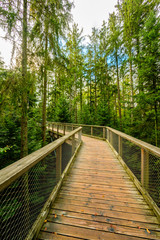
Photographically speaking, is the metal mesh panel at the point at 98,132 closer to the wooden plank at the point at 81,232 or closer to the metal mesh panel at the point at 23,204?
the metal mesh panel at the point at 23,204

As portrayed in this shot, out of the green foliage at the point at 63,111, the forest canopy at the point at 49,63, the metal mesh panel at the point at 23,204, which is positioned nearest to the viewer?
the metal mesh panel at the point at 23,204

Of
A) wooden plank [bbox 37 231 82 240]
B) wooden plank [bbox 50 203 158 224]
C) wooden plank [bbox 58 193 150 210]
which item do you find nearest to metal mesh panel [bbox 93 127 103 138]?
wooden plank [bbox 58 193 150 210]

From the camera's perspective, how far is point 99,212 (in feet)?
5.83

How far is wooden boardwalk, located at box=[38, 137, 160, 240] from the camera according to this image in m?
1.45

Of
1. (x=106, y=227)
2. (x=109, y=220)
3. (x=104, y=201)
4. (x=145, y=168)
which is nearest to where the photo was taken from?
(x=106, y=227)

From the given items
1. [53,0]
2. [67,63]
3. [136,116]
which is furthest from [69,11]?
[136,116]

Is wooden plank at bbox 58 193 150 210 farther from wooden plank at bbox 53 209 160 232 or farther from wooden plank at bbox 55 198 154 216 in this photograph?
wooden plank at bbox 53 209 160 232

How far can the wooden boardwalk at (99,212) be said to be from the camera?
1448 mm

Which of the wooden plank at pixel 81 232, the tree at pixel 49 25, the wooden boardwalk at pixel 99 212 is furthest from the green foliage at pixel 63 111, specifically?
the wooden plank at pixel 81 232

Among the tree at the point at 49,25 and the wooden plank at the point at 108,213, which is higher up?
the tree at the point at 49,25

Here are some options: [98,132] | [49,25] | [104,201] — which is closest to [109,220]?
[104,201]

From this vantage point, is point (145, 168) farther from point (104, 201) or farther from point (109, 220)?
point (109, 220)

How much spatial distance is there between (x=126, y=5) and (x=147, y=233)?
46.2 feet

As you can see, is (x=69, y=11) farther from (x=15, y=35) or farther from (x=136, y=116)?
(x=136, y=116)
